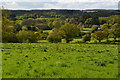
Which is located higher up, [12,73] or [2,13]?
[2,13]

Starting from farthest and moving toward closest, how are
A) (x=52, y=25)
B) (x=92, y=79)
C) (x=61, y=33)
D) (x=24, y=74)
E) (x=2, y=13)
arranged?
1. (x=52, y=25)
2. (x=61, y=33)
3. (x=2, y=13)
4. (x=24, y=74)
5. (x=92, y=79)

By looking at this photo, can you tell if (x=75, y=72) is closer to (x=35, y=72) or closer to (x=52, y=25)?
(x=35, y=72)

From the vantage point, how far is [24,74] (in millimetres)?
12320

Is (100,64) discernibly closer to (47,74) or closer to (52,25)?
(47,74)

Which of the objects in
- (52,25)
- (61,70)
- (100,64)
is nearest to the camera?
(61,70)

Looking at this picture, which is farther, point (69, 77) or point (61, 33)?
point (61, 33)

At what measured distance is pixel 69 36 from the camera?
7544 centimetres

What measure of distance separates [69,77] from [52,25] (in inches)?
6607

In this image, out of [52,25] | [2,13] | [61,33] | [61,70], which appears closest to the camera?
[61,70]

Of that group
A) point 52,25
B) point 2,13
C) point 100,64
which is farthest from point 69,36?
point 52,25

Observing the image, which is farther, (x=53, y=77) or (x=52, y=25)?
(x=52, y=25)

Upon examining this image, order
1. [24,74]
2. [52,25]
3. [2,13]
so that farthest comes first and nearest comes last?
[52,25] → [2,13] → [24,74]

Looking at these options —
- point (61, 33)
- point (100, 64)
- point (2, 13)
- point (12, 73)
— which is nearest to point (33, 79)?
point (12, 73)

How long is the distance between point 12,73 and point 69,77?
394 cm
